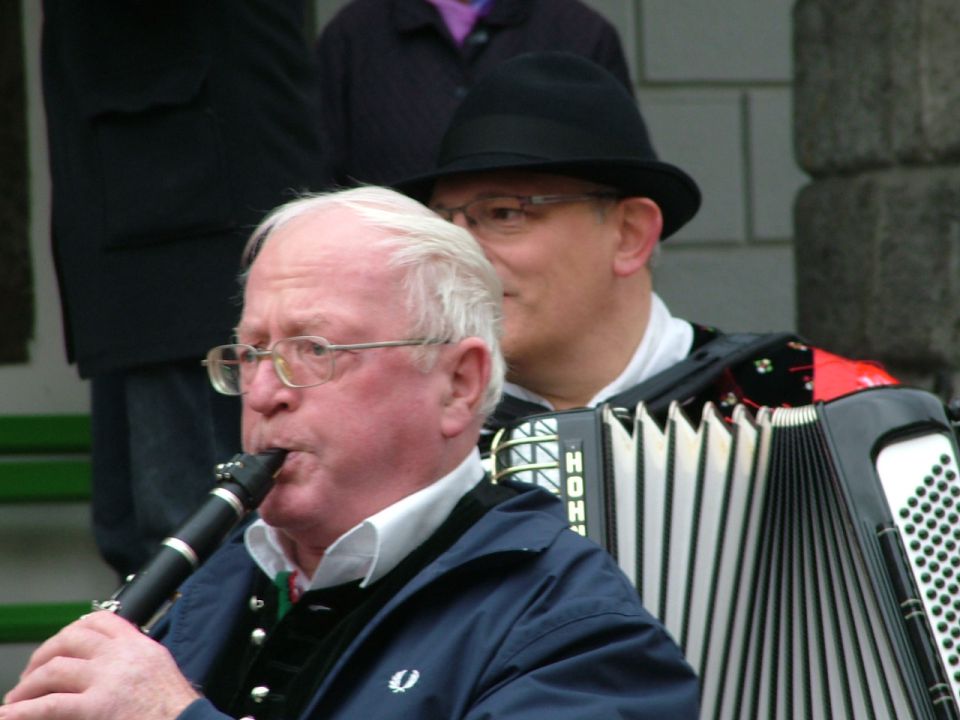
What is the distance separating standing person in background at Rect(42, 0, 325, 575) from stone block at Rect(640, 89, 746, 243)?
2.49 m

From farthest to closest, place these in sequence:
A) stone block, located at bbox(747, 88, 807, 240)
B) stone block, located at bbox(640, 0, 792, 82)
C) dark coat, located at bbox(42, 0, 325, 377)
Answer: stone block, located at bbox(747, 88, 807, 240) < stone block, located at bbox(640, 0, 792, 82) < dark coat, located at bbox(42, 0, 325, 377)

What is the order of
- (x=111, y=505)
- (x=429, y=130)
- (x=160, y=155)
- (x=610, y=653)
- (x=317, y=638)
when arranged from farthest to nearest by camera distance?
1. (x=429, y=130)
2. (x=111, y=505)
3. (x=160, y=155)
4. (x=317, y=638)
5. (x=610, y=653)

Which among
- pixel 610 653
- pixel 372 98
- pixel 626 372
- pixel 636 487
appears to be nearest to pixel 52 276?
pixel 372 98

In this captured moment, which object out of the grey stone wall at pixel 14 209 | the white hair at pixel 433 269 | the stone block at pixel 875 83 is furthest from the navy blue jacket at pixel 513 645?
the grey stone wall at pixel 14 209

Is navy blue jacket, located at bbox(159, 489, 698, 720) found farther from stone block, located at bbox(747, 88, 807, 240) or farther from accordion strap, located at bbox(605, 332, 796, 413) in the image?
stone block, located at bbox(747, 88, 807, 240)

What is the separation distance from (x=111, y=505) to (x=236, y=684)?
5.11ft

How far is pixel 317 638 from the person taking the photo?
2381 millimetres

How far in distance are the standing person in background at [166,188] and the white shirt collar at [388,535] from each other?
3.76ft

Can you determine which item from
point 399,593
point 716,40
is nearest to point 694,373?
point 399,593

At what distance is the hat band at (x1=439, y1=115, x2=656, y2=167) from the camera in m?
3.53

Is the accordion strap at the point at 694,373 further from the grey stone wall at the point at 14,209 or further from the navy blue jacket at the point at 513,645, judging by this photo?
the grey stone wall at the point at 14,209

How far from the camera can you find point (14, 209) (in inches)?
204

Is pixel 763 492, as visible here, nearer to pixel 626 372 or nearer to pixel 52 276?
pixel 626 372

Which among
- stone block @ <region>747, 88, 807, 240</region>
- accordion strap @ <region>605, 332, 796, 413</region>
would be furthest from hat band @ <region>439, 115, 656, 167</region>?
stone block @ <region>747, 88, 807, 240</region>
